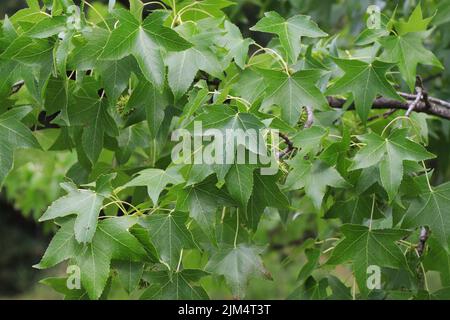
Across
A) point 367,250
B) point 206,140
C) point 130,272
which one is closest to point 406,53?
point 367,250

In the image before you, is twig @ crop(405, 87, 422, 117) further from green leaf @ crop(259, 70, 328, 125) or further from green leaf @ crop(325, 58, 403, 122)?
green leaf @ crop(259, 70, 328, 125)

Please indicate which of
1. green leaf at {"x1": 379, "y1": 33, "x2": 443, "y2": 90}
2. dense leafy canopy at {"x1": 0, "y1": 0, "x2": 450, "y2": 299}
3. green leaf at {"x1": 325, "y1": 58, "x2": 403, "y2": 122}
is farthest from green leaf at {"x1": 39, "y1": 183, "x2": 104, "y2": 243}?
green leaf at {"x1": 379, "y1": 33, "x2": 443, "y2": 90}

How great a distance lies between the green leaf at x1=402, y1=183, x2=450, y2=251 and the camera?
1.56m

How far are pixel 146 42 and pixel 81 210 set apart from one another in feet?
1.26

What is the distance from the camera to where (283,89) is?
5.29ft

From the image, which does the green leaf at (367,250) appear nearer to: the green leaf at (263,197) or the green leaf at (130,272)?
the green leaf at (263,197)

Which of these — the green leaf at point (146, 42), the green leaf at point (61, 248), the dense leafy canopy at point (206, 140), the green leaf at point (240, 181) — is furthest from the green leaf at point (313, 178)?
the green leaf at point (61, 248)

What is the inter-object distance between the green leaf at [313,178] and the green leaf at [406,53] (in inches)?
15.3

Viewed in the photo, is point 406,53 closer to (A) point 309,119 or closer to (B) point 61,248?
(A) point 309,119

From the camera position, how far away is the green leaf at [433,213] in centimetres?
156

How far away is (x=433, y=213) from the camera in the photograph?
1570 millimetres

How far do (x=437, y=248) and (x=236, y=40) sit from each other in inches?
29.0

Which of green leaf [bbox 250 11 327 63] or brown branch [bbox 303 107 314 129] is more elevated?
green leaf [bbox 250 11 327 63]
